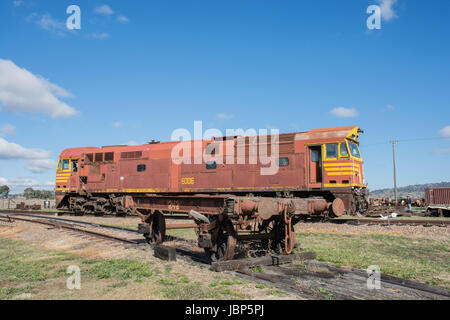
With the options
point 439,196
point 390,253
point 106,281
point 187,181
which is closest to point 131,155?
point 187,181

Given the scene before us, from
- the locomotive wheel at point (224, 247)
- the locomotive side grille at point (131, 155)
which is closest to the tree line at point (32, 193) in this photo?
the locomotive side grille at point (131, 155)

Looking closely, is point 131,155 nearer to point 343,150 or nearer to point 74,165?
point 74,165

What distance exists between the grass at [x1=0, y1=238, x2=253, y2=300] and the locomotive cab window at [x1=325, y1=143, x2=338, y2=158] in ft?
34.0

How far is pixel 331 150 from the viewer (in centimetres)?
1616

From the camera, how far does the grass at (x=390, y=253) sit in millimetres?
7719

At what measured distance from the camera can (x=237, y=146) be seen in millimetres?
18016

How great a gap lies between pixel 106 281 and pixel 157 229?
4.42m

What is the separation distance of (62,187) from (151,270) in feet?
69.7

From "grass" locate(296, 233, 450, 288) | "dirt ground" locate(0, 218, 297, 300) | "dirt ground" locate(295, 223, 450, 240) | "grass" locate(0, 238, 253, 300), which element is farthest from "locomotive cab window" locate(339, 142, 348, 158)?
"grass" locate(0, 238, 253, 300)

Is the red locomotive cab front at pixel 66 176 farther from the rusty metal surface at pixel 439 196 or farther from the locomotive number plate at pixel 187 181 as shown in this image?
the rusty metal surface at pixel 439 196

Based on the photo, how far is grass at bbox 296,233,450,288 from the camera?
7719 mm

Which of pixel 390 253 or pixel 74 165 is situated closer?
pixel 390 253

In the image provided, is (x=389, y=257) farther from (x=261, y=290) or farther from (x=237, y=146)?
(x=237, y=146)

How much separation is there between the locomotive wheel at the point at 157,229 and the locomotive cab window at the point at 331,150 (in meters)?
8.84
